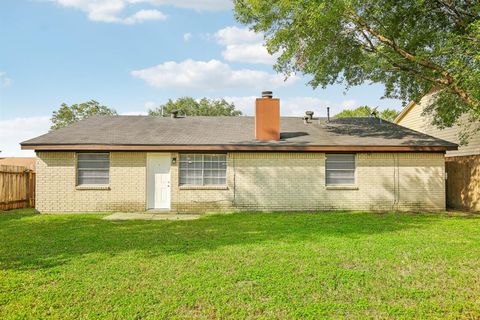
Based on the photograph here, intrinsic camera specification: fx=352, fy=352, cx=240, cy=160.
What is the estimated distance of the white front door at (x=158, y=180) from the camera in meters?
13.6

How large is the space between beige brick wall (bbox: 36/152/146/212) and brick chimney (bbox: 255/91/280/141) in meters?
4.76

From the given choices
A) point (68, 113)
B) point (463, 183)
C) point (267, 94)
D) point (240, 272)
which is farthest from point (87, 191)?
point (68, 113)

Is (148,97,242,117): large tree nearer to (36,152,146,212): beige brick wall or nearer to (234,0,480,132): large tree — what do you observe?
(234,0,480,132): large tree

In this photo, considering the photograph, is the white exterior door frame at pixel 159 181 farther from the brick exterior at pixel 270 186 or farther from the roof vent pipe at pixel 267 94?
the roof vent pipe at pixel 267 94

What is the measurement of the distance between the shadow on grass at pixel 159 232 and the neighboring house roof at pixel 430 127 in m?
7.83

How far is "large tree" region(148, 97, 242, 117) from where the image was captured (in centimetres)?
4878

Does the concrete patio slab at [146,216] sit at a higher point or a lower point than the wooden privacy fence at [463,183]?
lower

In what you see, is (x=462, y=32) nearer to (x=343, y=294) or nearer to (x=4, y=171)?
(x=343, y=294)

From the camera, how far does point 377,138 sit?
1462 centimetres

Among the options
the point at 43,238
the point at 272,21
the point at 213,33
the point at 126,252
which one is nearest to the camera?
the point at 126,252

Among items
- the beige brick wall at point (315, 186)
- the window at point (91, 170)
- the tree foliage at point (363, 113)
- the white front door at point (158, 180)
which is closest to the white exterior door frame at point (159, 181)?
Answer: the white front door at point (158, 180)

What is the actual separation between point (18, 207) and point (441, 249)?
51.9 feet

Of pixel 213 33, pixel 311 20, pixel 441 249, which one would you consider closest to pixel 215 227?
pixel 441 249

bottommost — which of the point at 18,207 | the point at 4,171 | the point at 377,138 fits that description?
the point at 18,207
